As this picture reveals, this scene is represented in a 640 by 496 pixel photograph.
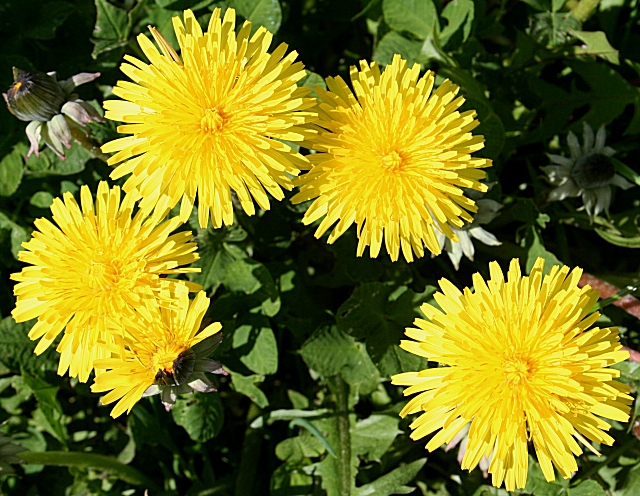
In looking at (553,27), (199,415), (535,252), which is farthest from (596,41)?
(199,415)

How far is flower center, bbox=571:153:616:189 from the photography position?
107 inches

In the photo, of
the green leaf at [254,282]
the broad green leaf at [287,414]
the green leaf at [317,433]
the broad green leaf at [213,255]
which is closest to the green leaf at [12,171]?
the broad green leaf at [213,255]

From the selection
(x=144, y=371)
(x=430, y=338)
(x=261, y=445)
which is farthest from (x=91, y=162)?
(x=430, y=338)

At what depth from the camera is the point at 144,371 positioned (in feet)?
7.18

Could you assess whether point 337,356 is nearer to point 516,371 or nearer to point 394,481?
point 394,481

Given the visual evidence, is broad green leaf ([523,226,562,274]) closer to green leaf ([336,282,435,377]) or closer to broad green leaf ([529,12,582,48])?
green leaf ([336,282,435,377])

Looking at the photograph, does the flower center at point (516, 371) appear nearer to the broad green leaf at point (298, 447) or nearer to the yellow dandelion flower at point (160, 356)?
the yellow dandelion flower at point (160, 356)

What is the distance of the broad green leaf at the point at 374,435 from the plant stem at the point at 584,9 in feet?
7.13

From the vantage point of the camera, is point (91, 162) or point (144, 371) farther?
point (91, 162)

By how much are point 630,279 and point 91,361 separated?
8.19 feet

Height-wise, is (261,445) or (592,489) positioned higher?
(261,445)

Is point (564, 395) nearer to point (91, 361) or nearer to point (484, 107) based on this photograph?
point (484, 107)

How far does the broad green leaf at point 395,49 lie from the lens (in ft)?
9.48

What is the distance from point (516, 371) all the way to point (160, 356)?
1.23 metres
